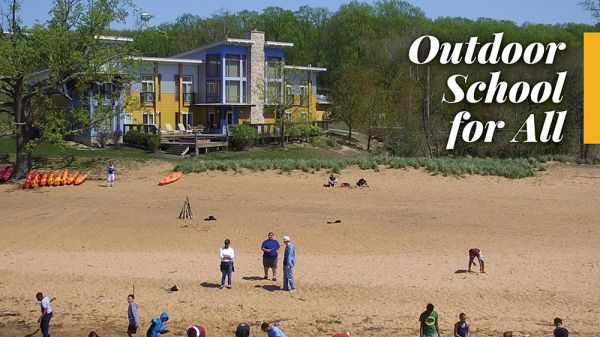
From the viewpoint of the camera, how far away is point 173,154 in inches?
1807

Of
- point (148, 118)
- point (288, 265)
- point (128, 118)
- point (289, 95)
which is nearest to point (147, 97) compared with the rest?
point (148, 118)

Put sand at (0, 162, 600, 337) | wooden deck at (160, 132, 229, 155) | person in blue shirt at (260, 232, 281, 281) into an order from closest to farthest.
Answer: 1. sand at (0, 162, 600, 337)
2. person in blue shirt at (260, 232, 281, 281)
3. wooden deck at (160, 132, 229, 155)

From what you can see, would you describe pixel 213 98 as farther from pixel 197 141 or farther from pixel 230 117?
pixel 197 141

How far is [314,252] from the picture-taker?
22922 mm

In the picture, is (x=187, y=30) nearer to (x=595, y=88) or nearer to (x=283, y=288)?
(x=595, y=88)

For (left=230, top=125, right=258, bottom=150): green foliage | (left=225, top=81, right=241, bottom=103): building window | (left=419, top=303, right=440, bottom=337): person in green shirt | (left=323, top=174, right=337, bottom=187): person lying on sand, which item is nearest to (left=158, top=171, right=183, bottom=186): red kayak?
(left=323, top=174, right=337, bottom=187): person lying on sand

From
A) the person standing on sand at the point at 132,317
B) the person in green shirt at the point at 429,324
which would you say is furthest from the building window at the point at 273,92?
the person in green shirt at the point at 429,324

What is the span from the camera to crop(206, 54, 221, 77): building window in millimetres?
57688

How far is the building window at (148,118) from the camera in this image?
54.7 meters

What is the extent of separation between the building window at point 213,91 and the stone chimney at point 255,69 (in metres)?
2.99

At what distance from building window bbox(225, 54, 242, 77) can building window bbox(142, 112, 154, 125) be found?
7.30m

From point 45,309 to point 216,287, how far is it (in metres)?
4.92

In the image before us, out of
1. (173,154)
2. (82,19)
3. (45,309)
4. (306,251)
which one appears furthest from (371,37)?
(45,309)

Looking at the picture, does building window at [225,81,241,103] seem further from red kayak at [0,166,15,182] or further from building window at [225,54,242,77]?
red kayak at [0,166,15,182]
